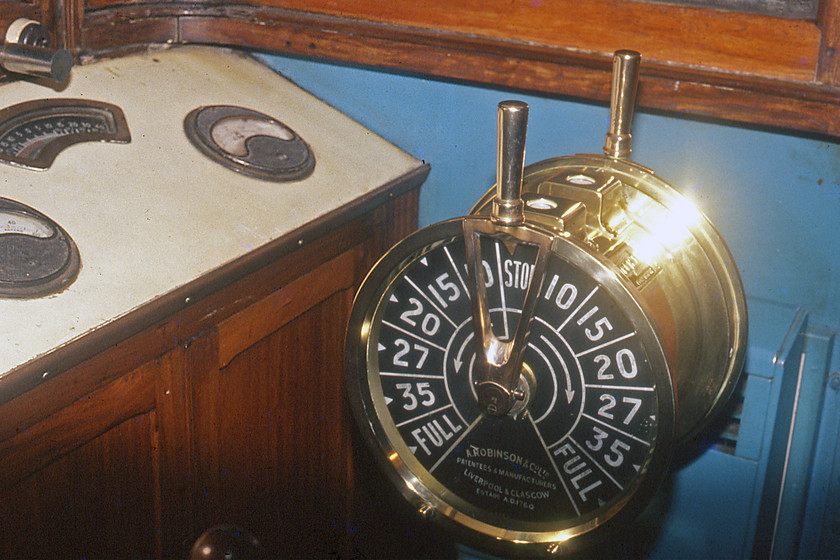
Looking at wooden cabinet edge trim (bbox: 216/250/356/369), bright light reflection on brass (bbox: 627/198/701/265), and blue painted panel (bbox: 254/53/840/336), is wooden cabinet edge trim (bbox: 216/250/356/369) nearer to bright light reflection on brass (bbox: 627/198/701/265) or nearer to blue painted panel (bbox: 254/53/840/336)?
blue painted panel (bbox: 254/53/840/336)

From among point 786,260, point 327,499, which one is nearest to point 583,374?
point 786,260

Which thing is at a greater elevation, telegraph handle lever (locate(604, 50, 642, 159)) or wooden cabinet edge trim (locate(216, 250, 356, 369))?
telegraph handle lever (locate(604, 50, 642, 159))

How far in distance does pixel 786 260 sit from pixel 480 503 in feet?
2.37

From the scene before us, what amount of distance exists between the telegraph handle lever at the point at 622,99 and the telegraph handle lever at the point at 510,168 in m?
0.33

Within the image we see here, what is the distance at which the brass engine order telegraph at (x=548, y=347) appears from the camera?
1065mm

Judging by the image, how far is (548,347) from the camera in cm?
112

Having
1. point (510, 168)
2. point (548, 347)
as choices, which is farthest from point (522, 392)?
point (510, 168)

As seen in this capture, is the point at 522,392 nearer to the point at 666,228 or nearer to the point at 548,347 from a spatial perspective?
the point at 548,347

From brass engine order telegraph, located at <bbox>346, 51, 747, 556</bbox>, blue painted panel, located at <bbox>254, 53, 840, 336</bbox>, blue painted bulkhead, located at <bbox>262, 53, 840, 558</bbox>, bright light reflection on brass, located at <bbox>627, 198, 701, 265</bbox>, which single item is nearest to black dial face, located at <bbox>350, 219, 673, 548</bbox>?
brass engine order telegraph, located at <bbox>346, 51, 747, 556</bbox>

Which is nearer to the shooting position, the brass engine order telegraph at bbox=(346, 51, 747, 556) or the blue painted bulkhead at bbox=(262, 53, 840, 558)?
the brass engine order telegraph at bbox=(346, 51, 747, 556)

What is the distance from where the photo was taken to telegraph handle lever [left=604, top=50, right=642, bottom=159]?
51.1 inches

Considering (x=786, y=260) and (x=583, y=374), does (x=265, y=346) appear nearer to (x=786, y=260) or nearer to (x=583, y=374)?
(x=583, y=374)

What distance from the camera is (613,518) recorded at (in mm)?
1128

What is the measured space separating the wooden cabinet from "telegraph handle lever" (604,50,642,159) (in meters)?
0.54
